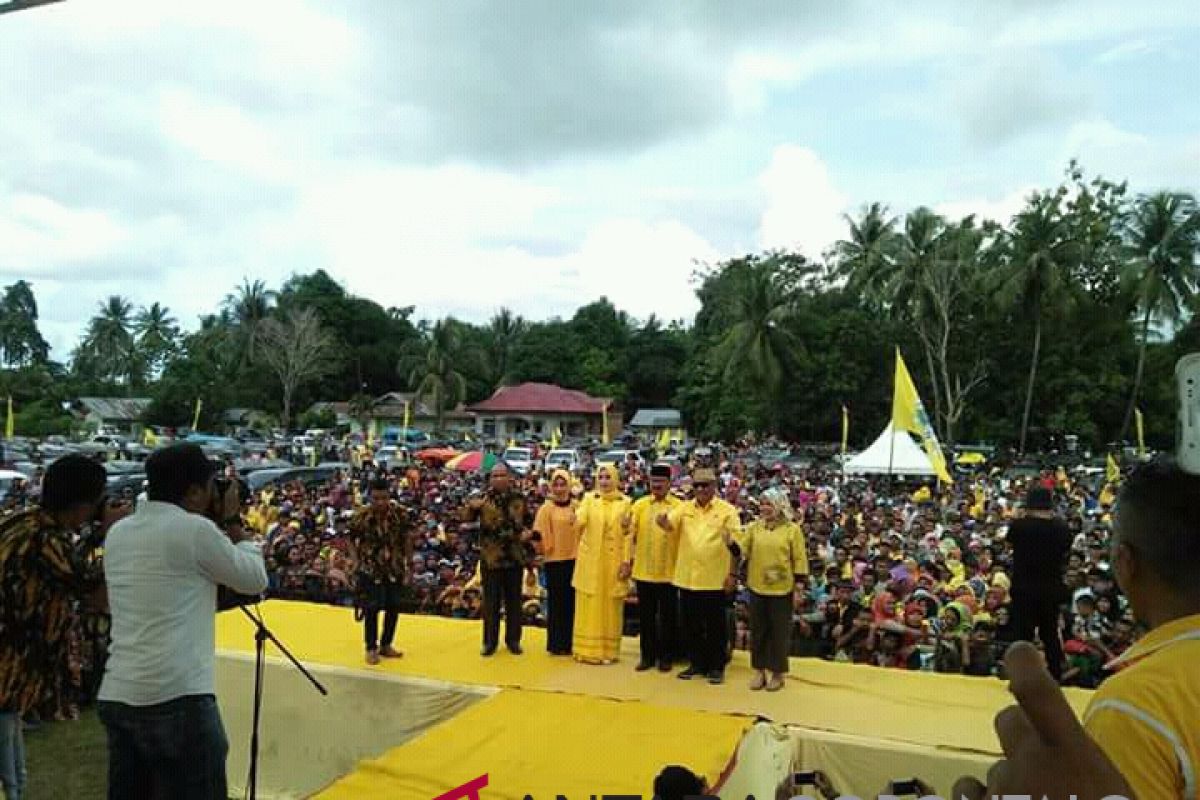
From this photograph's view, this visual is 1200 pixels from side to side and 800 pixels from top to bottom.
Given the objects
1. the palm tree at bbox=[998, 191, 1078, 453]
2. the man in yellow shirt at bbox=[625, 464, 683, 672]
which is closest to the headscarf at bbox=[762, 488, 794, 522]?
the man in yellow shirt at bbox=[625, 464, 683, 672]

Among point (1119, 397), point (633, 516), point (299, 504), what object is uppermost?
point (1119, 397)

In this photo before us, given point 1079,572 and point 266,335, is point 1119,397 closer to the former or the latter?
point 1079,572

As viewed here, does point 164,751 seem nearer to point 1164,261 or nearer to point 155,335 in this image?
point 1164,261

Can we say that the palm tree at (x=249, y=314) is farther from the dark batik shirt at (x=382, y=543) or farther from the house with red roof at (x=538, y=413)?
the dark batik shirt at (x=382, y=543)

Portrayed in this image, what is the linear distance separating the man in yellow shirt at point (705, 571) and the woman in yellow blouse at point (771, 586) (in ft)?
0.49

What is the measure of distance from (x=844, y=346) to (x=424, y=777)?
4152 centimetres

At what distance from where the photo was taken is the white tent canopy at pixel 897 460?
20297 millimetres

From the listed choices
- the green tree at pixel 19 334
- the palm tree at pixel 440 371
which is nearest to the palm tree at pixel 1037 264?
the palm tree at pixel 440 371

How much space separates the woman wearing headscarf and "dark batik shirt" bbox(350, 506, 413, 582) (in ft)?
3.30

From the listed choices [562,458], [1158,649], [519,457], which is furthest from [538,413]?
[1158,649]

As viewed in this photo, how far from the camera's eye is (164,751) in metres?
2.66

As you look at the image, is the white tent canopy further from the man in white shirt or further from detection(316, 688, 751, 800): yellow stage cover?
the man in white shirt

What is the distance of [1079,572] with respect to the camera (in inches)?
351

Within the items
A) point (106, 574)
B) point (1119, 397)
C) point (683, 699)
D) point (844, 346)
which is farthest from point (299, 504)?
point (1119, 397)
